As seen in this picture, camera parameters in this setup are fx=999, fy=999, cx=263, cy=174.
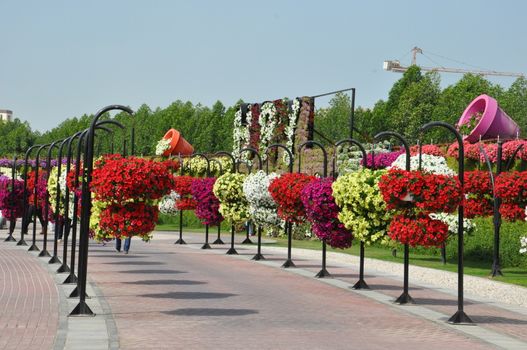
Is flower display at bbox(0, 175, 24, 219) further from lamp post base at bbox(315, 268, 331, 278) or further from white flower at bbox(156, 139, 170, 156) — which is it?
white flower at bbox(156, 139, 170, 156)

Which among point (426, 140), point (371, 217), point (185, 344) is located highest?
point (426, 140)

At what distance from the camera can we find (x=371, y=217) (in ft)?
62.5

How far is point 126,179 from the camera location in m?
16.7

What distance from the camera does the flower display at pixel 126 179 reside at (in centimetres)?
1666

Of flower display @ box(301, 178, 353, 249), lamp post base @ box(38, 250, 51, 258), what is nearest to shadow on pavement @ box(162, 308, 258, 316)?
flower display @ box(301, 178, 353, 249)

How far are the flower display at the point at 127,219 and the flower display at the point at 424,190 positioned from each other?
418 cm

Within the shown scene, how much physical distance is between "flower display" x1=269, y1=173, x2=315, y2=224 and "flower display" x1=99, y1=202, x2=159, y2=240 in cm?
773

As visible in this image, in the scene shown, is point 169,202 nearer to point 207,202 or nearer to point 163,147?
point 207,202

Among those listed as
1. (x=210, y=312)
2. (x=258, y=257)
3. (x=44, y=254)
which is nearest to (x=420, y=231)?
(x=210, y=312)

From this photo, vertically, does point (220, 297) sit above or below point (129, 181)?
below

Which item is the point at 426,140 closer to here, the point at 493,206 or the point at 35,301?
the point at 493,206

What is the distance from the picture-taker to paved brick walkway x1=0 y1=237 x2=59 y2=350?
12.6 m

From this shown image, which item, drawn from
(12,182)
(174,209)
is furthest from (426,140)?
(12,182)

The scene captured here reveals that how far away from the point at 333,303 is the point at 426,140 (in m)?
49.0
